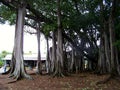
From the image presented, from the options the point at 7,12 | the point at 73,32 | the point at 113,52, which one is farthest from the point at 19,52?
the point at 73,32

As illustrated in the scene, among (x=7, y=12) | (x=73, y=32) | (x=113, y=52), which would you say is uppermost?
(x=7, y=12)

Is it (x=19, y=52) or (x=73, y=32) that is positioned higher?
(x=73, y=32)

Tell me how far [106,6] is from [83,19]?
5.70 ft

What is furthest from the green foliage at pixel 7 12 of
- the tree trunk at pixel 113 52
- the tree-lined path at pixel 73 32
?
the tree trunk at pixel 113 52

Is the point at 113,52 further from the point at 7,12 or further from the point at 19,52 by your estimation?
the point at 7,12

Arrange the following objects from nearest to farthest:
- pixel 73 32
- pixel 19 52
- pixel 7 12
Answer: pixel 19 52 < pixel 7 12 < pixel 73 32

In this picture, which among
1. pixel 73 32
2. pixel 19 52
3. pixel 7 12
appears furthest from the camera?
pixel 73 32

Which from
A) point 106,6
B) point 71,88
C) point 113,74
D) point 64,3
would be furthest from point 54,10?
point 71,88

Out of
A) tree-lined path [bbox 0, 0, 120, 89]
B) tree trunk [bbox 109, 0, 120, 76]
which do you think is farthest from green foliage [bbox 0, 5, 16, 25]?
tree trunk [bbox 109, 0, 120, 76]

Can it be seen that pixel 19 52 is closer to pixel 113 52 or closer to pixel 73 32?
pixel 113 52

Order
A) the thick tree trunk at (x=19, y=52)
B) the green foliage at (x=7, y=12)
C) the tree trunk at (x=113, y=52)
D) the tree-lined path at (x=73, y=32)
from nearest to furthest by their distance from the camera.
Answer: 1. the tree trunk at (x=113, y=52)
2. the thick tree trunk at (x=19, y=52)
3. the tree-lined path at (x=73, y=32)
4. the green foliage at (x=7, y=12)

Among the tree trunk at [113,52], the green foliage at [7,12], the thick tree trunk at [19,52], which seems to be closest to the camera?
the tree trunk at [113,52]

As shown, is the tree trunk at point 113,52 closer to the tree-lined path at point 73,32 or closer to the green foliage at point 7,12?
the tree-lined path at point 73,32

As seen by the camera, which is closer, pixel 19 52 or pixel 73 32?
pixel 19 52
